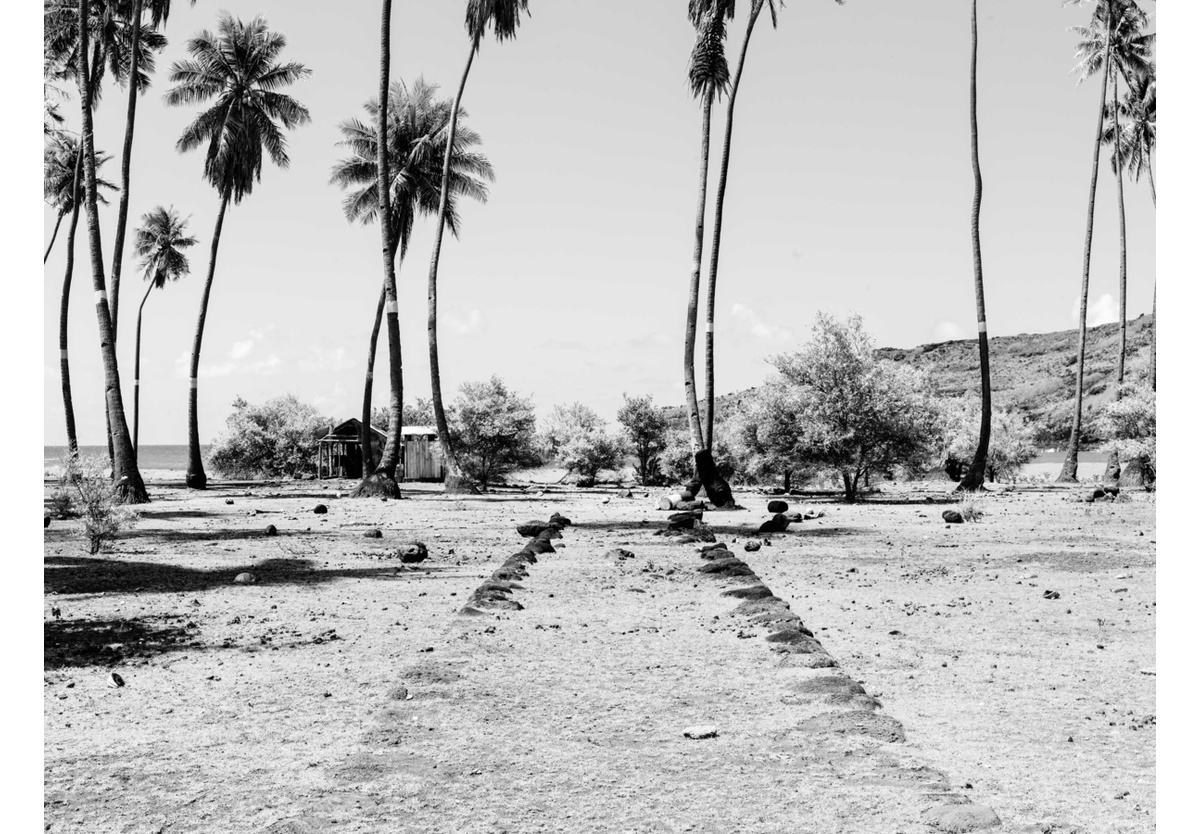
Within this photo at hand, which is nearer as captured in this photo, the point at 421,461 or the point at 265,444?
the point at 421,461

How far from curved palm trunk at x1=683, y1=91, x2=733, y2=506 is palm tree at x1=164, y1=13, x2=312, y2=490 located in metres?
19.0

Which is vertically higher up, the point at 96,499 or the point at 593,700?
the point at 96,499

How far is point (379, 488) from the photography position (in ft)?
97.6

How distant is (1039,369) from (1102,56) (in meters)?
86.9

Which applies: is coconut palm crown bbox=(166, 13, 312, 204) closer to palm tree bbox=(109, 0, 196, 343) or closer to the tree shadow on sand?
palm tree bbox=(109, 0, 196, 343)

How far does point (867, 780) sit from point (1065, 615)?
5.71 metres

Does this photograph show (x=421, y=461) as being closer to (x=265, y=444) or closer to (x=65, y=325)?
(x=265, y=444)

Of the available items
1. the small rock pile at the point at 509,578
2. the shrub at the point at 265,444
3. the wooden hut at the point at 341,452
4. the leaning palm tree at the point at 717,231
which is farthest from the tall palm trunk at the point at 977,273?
A: the shrub at the point at 265,444

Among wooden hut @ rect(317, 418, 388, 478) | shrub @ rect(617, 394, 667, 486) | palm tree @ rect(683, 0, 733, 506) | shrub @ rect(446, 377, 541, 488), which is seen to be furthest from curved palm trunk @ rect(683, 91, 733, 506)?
wooden hut @ rect(317, 418, 388, 478)

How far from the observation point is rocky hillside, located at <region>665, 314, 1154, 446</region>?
314ft

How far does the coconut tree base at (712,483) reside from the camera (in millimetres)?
25812

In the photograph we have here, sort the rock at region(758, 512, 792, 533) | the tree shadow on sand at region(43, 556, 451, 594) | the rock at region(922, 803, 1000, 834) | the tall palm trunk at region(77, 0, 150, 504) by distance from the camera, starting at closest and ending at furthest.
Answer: the rock at region(922, 803, 1000, 834) < the tree shadow on sand at region(43, 556, 451, 594) < the rock at region(758, 512, 792, 533) < the tall palm trunk at region(77, 0, 150, 504)

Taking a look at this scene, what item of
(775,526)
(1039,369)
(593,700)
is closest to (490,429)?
(775,526)
